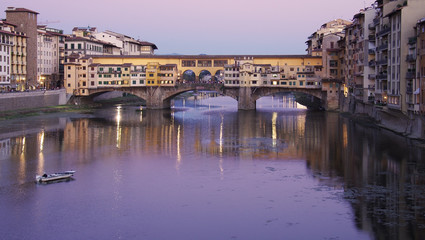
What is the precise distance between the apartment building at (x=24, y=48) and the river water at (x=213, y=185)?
16.4 meters

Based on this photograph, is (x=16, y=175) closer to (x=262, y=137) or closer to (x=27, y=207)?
(x=27, y=207)

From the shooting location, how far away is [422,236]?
1359 cm

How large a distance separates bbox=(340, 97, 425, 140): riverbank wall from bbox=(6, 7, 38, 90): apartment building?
30.4 m

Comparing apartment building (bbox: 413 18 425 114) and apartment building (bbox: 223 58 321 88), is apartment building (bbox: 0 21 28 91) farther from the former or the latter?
apartment building (bbox: 413 18 425 114)

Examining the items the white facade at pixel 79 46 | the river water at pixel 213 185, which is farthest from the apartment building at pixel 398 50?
the white facade at pixel 79 46

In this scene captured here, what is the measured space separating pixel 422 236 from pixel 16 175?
14.9 m

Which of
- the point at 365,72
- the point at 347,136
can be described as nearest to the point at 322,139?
the point at 347,136

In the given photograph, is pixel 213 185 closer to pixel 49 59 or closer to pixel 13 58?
pixel 13 58

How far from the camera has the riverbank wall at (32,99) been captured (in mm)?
39969

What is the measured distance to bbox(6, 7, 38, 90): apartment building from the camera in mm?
48550

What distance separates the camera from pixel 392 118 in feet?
105

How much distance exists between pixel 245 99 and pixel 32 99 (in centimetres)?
2012

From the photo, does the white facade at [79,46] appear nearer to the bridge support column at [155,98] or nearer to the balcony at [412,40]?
the bridge support column at [155,98]

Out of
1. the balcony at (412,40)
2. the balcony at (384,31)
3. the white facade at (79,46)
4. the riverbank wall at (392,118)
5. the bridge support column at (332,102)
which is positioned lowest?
the riverbank wall at (392,118)
